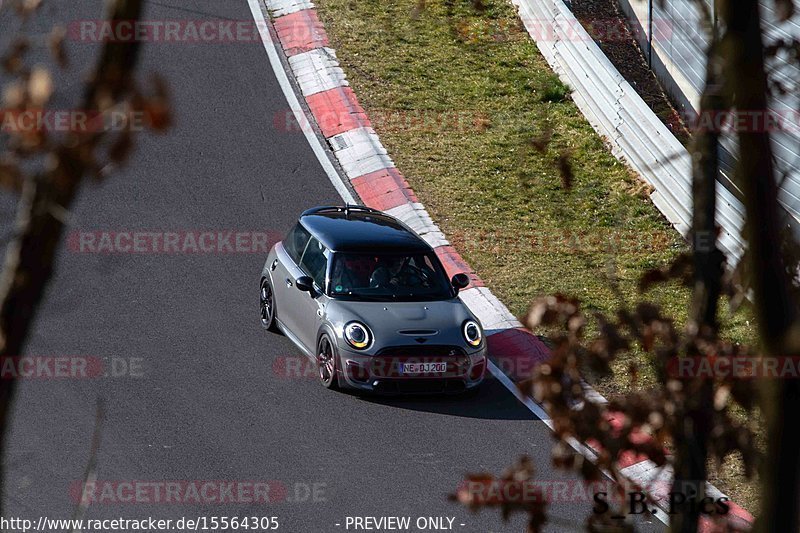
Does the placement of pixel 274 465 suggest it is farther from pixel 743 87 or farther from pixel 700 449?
pixel 743 87

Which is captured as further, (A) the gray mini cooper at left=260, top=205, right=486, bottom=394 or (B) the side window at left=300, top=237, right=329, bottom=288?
(B) the side window at left=300, top=237, right=329, bottom=288

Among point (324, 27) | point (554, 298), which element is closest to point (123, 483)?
point (554, 298)

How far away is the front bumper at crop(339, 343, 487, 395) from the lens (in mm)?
11195

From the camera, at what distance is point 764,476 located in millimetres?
3016

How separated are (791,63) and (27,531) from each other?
23.4 feet

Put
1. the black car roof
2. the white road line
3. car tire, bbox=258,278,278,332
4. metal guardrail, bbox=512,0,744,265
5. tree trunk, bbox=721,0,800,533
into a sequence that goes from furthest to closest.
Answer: the white road line → metal guardrail, bbox=512,0,744,265 → car tire, bbox=258,278,278,332 → the black car roof → tree trunk, bbox=721,0,800,533

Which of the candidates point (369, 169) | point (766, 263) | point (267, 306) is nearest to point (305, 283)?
point (267, 306)

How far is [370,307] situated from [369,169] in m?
4.90

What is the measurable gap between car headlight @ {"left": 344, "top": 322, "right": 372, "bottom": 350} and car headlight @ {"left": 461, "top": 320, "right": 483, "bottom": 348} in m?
0.97

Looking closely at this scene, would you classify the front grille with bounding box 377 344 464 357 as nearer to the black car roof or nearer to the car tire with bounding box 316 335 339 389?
the car tire with bounding box 316 335 339 389

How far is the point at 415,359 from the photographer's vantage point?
36.9 feet

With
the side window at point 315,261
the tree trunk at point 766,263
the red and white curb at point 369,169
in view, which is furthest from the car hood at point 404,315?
the tree trunk at point 766,263

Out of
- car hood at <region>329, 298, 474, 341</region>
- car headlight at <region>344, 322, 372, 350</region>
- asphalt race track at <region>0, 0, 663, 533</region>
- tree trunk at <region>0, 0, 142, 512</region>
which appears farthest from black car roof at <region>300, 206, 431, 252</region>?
tree trunk at <region>0, 0, 142, 512</region>

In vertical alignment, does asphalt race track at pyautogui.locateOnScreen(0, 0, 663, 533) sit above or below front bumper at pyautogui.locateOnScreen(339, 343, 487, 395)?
below
